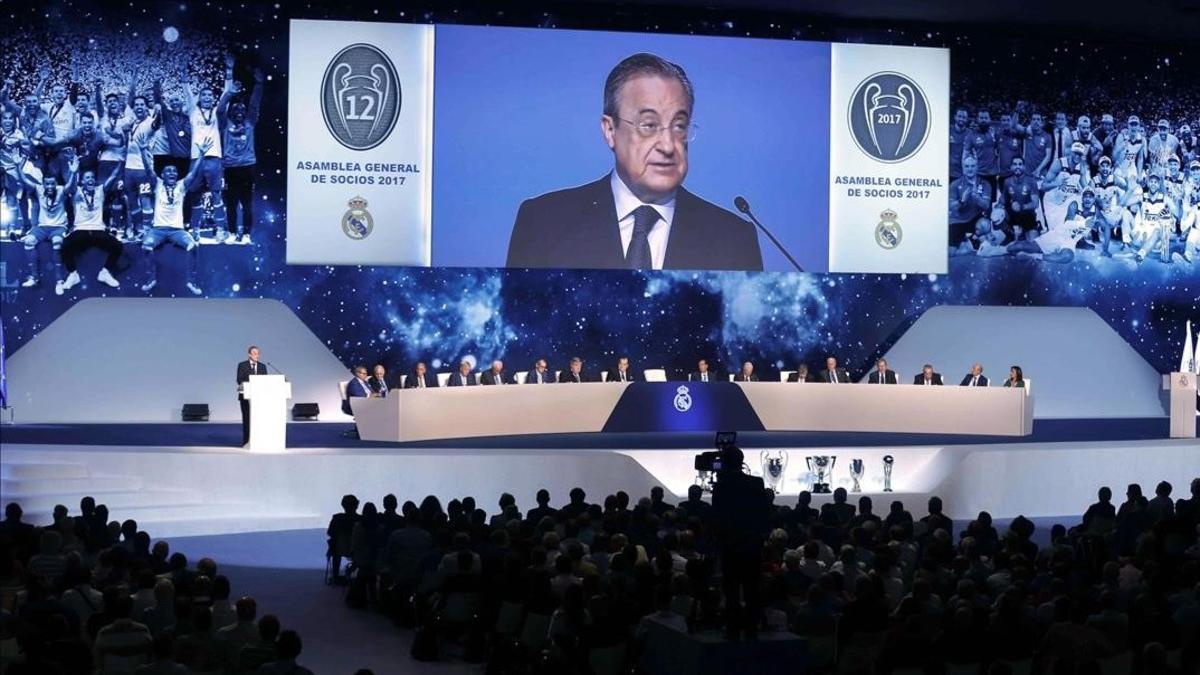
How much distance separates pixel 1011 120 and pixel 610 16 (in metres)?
5.90

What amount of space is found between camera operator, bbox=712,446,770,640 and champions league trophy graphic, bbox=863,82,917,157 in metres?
13.7

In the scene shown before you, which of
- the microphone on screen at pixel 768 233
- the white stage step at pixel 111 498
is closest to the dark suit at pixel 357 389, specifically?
the white stage step at pixel 111 498

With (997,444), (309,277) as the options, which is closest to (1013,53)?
(997,444)

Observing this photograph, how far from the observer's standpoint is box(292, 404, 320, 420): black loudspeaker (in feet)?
59.5

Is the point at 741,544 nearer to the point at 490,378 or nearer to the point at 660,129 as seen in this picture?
the point at 490,378

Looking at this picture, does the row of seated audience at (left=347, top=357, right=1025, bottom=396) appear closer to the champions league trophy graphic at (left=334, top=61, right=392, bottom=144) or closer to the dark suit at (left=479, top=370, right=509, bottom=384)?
the dark suit at (left=479, top=370, right=509, bottom=384)

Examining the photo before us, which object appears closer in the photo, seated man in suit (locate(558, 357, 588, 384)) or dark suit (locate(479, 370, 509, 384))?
dark suit (locate(479, 370, 509, 384))

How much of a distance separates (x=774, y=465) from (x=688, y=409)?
1.70 m

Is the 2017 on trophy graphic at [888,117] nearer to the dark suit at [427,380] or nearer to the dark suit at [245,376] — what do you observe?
the dark suit at [427,380]

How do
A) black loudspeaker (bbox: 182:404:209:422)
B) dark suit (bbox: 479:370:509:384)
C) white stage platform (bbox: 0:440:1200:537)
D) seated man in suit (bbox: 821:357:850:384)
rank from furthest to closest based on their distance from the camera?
Result: seated man in suit (bbox: 821:357:850:384) < black loudspeaker (bbox: 182:404:209:422) < dark suit (bbox: 479:370:509:384) < white stage platform (bbox: 0:440:1200:537)

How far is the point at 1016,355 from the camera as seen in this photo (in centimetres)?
2159

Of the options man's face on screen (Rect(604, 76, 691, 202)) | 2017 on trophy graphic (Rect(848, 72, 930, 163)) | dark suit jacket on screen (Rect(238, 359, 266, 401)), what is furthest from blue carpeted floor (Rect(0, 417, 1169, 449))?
2017 on trophy graphic (Rect(848, 72, 930, 163))

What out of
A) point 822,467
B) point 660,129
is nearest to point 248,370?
point 822,467

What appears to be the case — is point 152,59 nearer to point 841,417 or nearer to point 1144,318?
point 841,417
